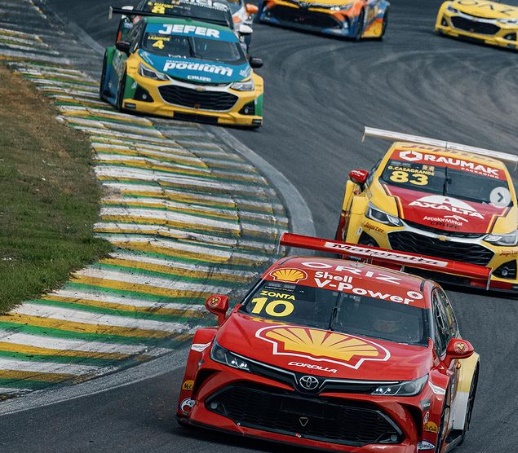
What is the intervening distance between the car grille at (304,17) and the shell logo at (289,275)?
2196 centimetres

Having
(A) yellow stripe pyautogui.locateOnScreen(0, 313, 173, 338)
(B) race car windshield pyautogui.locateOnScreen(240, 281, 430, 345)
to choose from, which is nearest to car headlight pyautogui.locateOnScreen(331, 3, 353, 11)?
(A) yellow stripe pyautogui.locateOnScreen(0, 313, 173, 338)

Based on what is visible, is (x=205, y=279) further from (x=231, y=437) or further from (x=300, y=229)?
(x=231, y=437)

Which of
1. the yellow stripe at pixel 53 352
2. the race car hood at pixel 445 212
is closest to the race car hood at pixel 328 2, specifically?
the race car hood at pixel 445 212

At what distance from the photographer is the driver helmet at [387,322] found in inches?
424

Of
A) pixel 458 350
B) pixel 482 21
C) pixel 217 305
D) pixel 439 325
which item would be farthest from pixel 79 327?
pixel 482 21

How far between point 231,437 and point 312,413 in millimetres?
808

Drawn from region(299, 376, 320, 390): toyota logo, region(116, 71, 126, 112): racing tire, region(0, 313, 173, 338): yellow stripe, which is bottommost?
region(116, 71, 126, 112): racing tire

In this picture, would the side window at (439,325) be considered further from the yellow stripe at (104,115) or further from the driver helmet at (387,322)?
the yellow stripe at (104,115)

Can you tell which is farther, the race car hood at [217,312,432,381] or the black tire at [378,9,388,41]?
the black tire at [378,9,388,41]

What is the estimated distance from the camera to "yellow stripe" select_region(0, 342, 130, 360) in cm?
1217

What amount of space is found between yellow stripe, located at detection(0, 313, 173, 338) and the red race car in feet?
7.48

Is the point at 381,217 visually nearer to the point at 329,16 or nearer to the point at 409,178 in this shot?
the point at 409,178

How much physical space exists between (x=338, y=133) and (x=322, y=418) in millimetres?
15416

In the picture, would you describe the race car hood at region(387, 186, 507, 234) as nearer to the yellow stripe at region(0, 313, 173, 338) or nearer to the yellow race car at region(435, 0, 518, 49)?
the yellow stripe at region(0, 313, 173, 338)
